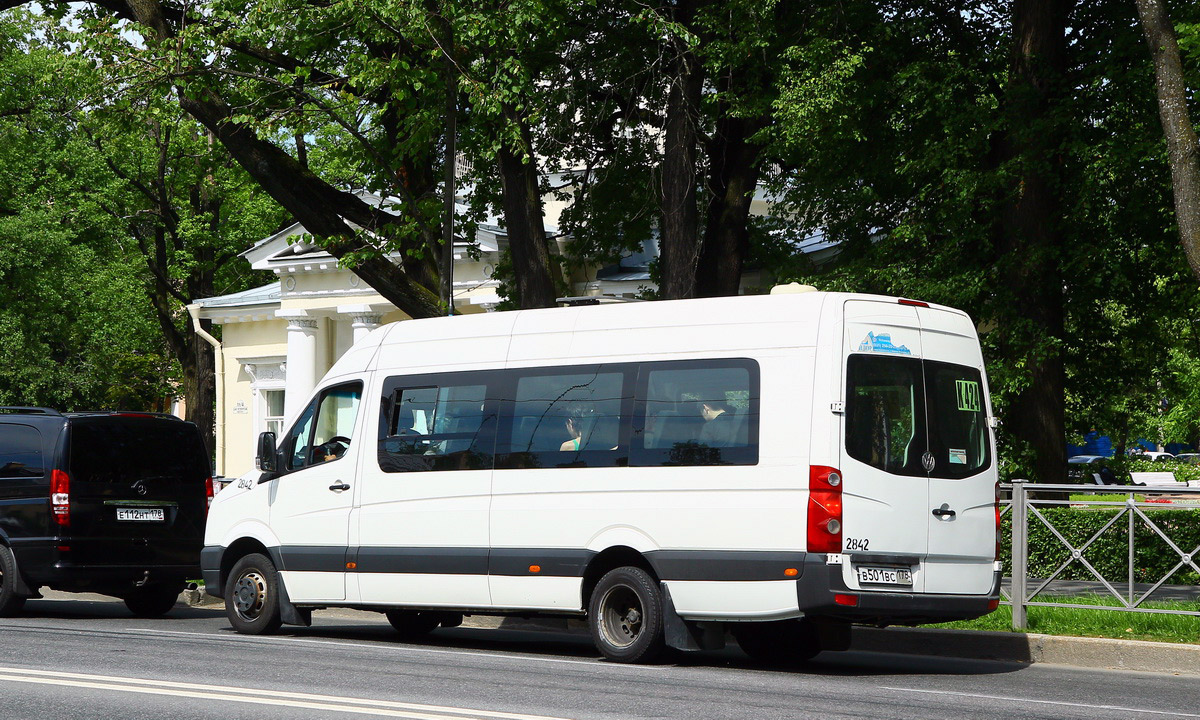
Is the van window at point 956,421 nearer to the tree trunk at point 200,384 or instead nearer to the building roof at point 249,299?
the tree trunk at point 200,384

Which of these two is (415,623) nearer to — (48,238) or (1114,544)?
(1114,544)

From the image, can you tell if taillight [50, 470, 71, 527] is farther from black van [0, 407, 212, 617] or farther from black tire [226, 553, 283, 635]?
black tire [226, 553, 283, 635]

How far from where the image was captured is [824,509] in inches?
366

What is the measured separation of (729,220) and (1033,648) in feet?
35.3

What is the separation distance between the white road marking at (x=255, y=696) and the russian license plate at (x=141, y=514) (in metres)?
4.99

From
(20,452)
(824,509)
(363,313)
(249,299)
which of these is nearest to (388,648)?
(824,509)

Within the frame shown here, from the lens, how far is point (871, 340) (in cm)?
978

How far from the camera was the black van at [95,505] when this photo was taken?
45.0ft

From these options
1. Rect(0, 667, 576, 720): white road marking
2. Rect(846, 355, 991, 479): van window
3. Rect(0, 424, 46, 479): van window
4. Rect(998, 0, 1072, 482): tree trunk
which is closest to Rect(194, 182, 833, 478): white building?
Rect(998, 0, 1072, 482): tree trunk

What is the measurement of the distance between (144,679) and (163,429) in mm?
6496

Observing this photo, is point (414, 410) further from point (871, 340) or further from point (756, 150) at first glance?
point (756, 150)

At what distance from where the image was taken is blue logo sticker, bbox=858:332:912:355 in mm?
9750

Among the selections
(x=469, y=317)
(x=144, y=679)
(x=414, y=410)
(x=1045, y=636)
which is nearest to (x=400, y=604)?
(x=414, y=410)

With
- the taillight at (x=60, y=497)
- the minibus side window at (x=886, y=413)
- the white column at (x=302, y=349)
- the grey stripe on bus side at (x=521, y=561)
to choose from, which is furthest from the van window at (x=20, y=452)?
the white column at (x=302, y=349)
